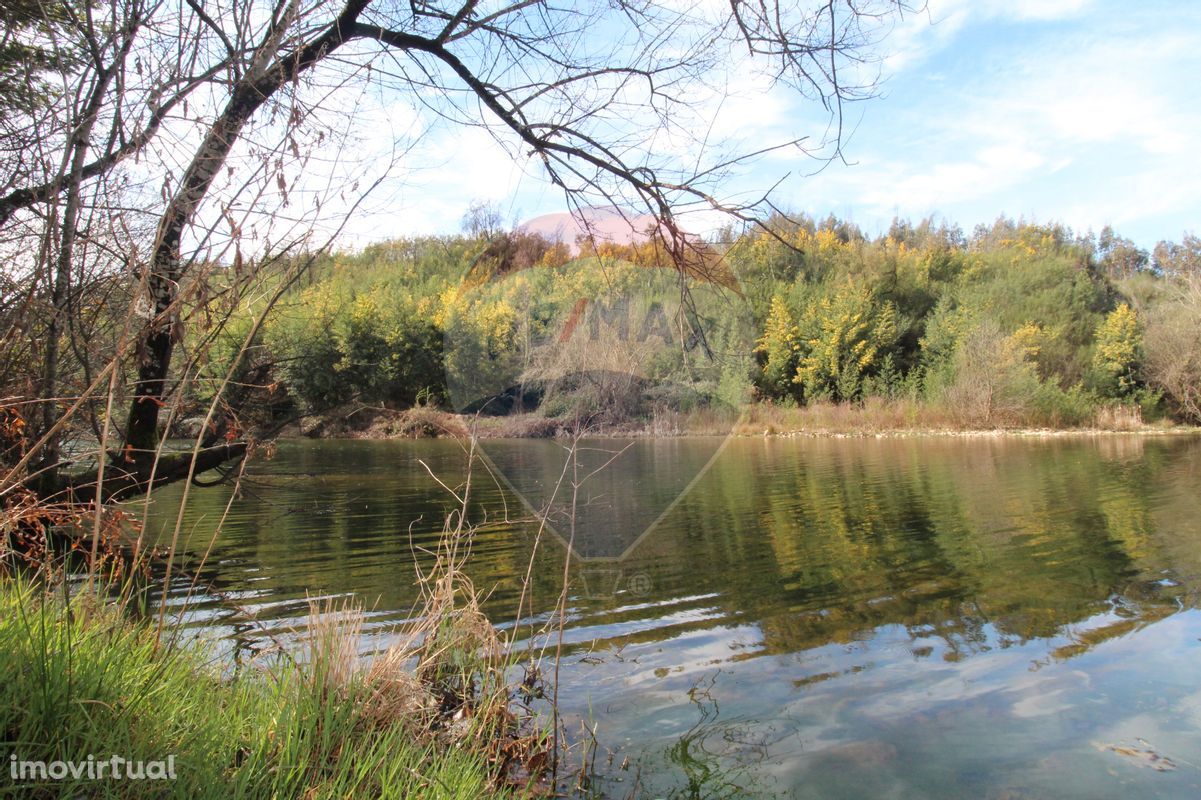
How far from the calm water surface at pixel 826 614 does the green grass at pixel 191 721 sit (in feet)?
3.06

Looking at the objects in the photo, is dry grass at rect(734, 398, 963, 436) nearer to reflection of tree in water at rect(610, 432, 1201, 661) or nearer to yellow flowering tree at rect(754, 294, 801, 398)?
reflection of tree in water at rect(610, 432, 1201, 661)

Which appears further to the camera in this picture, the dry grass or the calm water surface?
the dry grass

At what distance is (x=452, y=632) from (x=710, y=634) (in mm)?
2097

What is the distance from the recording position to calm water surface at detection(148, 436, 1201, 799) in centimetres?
365

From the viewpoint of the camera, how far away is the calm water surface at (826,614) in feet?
12.0

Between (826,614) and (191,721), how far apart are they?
15.3ft

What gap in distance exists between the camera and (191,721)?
2338 millimetres

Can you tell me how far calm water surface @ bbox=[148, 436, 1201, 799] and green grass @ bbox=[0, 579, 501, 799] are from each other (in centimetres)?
93

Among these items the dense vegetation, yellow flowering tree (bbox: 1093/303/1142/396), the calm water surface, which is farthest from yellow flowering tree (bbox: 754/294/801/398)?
yellow flowering tree (bbox: 1093/303/1142/396)

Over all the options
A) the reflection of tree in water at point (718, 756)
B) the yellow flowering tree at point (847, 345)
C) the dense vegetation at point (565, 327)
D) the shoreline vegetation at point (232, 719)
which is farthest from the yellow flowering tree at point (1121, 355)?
the shoreline vegetation at point (232, 719)

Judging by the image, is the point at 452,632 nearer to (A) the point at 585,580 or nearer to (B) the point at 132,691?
(B) the point at 132,691

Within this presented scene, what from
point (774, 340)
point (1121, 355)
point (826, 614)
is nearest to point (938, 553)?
point (826, 614)

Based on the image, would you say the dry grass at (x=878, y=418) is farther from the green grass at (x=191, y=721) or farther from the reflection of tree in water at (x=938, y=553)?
the green grass at (x=191, y=721)

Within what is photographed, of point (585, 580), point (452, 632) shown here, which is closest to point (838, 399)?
point (585, 580)
